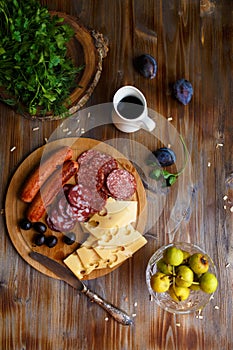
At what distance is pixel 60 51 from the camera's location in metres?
1.41

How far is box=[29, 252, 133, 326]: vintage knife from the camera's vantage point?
1461mm

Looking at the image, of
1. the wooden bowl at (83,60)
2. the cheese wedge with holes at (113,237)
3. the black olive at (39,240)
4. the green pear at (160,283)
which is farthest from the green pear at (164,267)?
the wooden bowl at (83,60)

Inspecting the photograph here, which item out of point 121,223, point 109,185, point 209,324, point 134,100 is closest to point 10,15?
point 134,100

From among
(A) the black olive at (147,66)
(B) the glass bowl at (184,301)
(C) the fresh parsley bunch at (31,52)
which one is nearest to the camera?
(C) the fresh parsley bunch at (31,52)

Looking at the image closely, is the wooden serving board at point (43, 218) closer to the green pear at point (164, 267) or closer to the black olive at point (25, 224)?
the black olive at point (25, 224)

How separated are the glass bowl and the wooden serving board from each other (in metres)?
0.10

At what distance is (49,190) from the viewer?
4.83 feet

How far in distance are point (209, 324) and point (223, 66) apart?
79 cm

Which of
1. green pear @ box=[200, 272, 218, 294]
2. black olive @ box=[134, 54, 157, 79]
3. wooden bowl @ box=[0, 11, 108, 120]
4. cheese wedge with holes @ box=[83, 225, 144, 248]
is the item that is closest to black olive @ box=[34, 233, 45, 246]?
cheese wedge with holes @ box=[83, 225, 144, 248]

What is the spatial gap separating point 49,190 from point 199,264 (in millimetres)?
465

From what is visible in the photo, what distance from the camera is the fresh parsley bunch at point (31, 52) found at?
1.30 meters

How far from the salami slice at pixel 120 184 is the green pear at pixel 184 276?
0.90 feet

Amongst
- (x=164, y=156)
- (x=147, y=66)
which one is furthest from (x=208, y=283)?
(x=147, y=66)

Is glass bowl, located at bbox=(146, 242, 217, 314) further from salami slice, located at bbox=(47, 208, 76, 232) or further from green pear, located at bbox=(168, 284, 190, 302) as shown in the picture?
salami slice, located at bbox=(47, 208, 76, 232)
